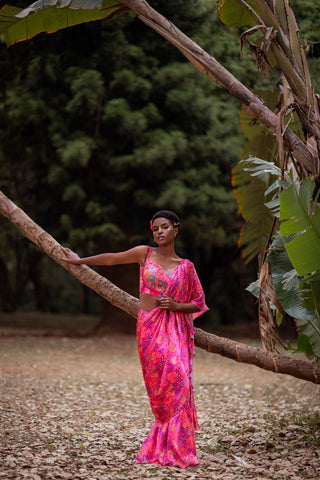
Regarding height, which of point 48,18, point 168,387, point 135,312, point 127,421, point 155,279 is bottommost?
point 127,421

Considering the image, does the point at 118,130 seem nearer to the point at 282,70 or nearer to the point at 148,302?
the point at 282,70

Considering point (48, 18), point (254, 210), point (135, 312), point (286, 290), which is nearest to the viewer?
point (135, 312)

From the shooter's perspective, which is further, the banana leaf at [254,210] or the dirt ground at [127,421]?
the banana leaf at [254,210]

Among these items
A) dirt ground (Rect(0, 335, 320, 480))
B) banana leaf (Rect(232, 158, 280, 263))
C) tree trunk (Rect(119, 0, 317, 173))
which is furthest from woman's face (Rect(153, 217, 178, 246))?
banana leaf (Rect(232, 158, 280, 263))

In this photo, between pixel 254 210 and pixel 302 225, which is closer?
pixel 302 225

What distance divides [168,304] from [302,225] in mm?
1266

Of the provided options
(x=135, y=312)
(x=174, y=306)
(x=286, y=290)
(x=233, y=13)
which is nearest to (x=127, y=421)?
(x=135, y=312)

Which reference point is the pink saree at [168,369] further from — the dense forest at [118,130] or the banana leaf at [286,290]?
the dense forest at [118,130]

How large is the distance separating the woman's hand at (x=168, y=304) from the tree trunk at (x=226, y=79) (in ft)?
5.91

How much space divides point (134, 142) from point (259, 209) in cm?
652

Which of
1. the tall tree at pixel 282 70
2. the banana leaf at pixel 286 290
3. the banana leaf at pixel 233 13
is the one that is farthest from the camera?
the banana leaf at pixel 233 13

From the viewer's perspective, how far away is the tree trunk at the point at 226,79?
215 inches

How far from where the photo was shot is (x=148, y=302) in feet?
15.9

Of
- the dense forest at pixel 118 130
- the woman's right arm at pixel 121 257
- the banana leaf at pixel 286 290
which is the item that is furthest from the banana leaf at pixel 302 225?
the dense forest at pixel 118 130
